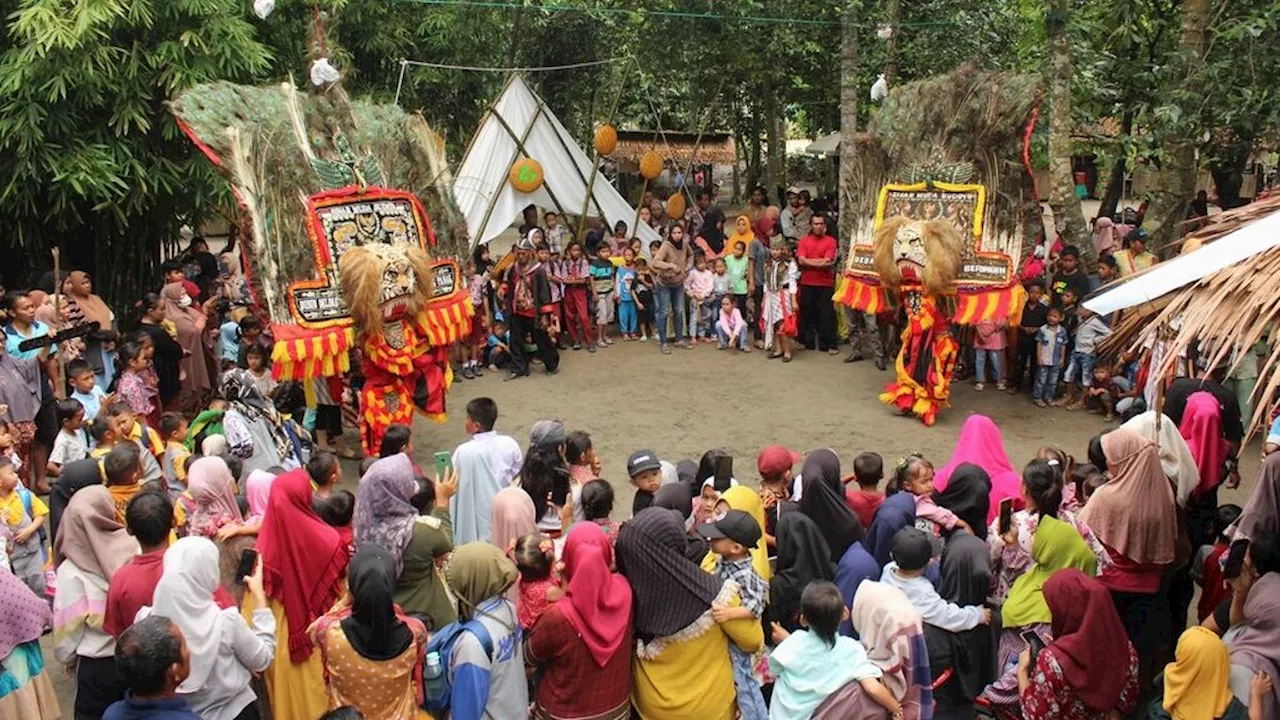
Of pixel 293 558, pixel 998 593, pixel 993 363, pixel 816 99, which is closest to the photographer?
pixel 293 558

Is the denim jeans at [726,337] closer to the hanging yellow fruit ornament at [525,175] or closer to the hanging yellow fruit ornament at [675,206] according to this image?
the hanging yellow fruit ornament at [525,175]

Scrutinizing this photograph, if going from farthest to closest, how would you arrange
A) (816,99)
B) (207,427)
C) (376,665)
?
1. (816,99)
2. (207,427)
3. (376,665)

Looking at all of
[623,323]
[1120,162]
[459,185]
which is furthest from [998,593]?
[1120,162]

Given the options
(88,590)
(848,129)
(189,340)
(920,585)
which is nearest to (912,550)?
(920,585)

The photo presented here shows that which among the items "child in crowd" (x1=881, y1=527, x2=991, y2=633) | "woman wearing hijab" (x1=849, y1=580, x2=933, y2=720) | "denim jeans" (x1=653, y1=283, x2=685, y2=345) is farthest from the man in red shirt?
"woman wearing hijab" (x1=849, y1=580, x2=933, y2=720)

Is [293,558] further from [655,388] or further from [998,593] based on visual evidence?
[655,388]

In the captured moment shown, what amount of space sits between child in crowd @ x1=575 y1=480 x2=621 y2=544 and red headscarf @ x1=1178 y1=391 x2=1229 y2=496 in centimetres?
336

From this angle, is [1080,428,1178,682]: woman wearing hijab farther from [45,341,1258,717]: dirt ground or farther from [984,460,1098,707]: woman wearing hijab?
[45,341,1258,717]: dirt ground

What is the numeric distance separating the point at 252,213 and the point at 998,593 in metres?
5.65

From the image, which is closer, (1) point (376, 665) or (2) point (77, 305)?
(1) point (376, 665)

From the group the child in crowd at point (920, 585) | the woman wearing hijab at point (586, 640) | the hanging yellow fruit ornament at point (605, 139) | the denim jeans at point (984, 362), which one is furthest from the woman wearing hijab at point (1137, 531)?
the hanging yellow fruit ornament at point (605, 139)

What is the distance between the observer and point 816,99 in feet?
58.1

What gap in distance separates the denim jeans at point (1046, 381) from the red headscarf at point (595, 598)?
22.7 ft

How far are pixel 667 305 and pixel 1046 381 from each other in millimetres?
3982
